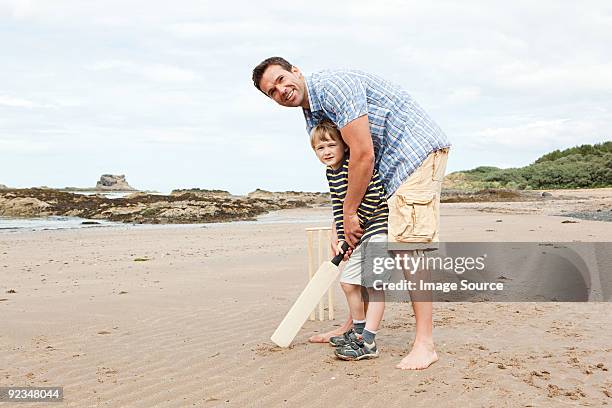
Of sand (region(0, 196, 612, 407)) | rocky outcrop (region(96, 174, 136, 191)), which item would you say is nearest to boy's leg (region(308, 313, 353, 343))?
sand (region(0, 196, 612, 407))

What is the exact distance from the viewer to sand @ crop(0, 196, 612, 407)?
12.5 ft

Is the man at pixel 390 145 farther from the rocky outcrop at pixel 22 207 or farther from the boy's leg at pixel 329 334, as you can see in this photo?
the rocky outcrop at pixel 22 207

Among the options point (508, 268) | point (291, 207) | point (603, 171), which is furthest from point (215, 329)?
point (603, 171)

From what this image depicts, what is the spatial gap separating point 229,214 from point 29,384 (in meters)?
19.2

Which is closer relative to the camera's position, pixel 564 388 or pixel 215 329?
pixel 564 388

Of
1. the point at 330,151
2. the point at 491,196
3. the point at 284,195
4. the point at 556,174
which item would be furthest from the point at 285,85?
the point at 556,174

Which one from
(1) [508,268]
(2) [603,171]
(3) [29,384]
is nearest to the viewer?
(3) [29,384]

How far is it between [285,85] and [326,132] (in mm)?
423

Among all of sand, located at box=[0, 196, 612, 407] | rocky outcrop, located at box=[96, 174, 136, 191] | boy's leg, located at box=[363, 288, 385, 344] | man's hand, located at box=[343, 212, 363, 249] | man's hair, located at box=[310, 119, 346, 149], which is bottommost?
sand, located at box=[0, 196, 612, 407]

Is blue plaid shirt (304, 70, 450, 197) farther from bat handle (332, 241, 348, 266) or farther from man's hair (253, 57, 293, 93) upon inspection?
bat handle (332, 241, 348, 266)

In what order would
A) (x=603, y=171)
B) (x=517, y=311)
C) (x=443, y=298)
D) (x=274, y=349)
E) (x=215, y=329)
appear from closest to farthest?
1. (x=274, y=349)
2. (x=215, y=329)
3. (x=517, y=311)
4. (x=443, y=298)
5. (x=603, y=171)

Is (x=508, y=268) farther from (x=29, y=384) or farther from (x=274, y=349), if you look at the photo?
(x=29, y=384)

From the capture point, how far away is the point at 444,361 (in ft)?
14.3

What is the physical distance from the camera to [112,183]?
2795 inches
